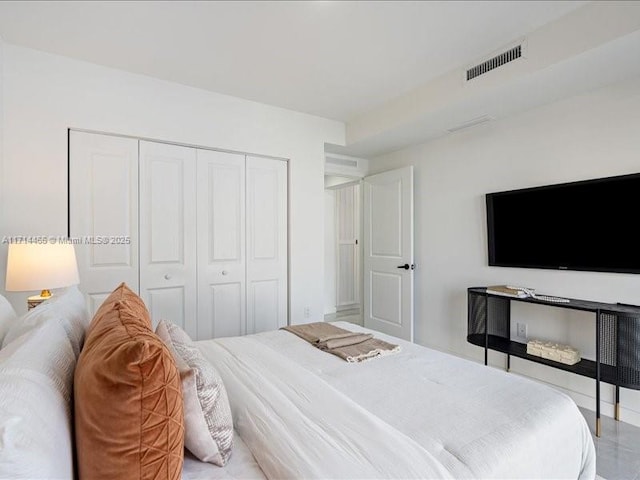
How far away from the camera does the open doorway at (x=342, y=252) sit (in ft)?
19.0

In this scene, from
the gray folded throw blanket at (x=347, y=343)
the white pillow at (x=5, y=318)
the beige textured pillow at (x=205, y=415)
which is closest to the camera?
the beige textured pillow at (x=205, y=415)

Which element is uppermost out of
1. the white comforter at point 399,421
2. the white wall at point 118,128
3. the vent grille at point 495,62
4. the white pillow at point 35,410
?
the vent grille at point 495,62

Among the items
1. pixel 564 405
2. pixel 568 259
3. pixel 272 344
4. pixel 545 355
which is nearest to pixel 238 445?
pixel 272 344

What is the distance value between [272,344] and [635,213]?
8.19 ft

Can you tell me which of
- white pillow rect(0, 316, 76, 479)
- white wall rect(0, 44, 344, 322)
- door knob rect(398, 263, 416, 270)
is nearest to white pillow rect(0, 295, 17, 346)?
white pillow rect(0, 316, 76, 479)

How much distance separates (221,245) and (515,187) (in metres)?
2.70

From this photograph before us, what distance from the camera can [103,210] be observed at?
8.97 ft

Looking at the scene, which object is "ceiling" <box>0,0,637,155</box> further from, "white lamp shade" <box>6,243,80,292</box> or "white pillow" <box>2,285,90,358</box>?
"white pillow" <box>2,285,90,358</box>

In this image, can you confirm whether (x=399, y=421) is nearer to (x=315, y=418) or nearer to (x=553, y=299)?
(x=315, y=418)

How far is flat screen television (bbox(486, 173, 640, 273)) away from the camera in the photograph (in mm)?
2314

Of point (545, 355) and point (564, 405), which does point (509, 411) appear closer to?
point (564, 405)

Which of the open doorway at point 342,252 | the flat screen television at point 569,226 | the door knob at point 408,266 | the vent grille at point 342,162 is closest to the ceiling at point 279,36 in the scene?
the flat screen television at point 569,226

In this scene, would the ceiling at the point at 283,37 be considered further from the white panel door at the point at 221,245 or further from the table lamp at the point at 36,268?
the table lamp at the point at 36,268

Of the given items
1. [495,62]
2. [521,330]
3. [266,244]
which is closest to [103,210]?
[266,244]
